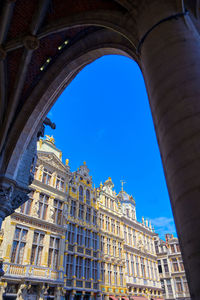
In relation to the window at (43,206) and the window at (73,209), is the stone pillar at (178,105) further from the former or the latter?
the window at (73,209)

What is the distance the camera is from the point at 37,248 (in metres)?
18.8

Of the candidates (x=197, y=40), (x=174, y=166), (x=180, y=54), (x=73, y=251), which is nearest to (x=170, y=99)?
(x=180, y=54)

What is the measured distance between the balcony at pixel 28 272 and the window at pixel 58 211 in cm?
422

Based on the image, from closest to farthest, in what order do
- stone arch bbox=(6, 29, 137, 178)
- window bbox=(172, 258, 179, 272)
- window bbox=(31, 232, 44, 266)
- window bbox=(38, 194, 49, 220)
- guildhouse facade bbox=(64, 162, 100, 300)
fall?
stone arch bbox=(6, 29, 137, 178), window bbox=(31, 232, 44, 266), window bbox=(38, 194, 49, 220), guildhouse facade bbox=(64, 162, 100, 300), window bbox=(172, 258, 179, 272)

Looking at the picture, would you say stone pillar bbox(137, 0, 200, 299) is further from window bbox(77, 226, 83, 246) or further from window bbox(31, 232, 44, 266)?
window bbox(77, 226, 83, 246)

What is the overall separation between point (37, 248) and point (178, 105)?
19.1 metres

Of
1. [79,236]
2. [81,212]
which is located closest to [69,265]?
[79,236]

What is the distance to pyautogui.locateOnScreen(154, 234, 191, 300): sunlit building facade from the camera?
36.4 meters

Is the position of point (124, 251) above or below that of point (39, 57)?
below

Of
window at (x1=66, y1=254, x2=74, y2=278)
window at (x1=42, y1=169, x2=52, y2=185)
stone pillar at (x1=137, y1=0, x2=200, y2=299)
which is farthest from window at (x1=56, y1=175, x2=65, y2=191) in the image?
stone pillar at (x1=137, y1=0, x2=200, y2=299)

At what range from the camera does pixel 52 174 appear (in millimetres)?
23000

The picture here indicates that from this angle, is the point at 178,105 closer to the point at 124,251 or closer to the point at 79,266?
the point at 79,266

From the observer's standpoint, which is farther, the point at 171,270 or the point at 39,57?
the point at 171,270

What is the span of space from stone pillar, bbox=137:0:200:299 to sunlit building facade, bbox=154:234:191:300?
130 ft
